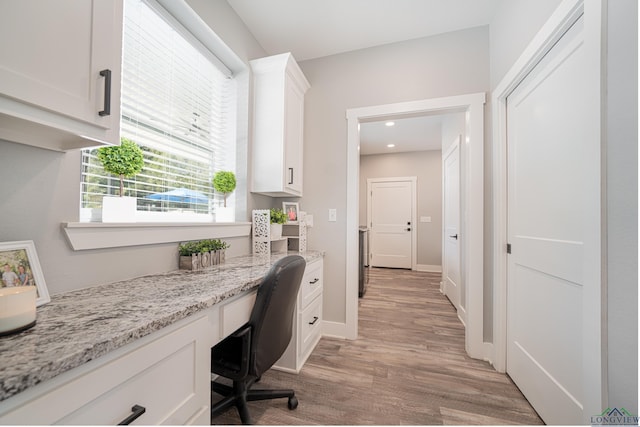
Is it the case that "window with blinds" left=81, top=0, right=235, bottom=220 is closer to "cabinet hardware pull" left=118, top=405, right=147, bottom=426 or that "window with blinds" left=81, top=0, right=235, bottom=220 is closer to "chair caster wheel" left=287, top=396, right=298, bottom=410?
"cabinet hardware pull" left=118, top=405, right=147, bottom=426

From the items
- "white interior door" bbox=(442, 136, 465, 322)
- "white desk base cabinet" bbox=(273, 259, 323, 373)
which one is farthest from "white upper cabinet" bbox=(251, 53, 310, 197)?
"white interior door" bbox=(442, 136, 465, 322)

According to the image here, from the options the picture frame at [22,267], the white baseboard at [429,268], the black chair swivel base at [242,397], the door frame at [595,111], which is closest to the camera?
the picture frame at [22,267]

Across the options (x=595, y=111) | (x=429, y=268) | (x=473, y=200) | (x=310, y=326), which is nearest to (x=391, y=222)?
(x=429, y=268)

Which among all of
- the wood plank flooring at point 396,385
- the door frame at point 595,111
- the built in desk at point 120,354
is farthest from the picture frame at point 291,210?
the door frame at point 595,111

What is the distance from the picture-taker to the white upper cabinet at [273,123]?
2.05 metres

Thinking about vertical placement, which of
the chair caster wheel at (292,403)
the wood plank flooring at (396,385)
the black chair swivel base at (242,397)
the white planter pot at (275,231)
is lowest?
the wood plank flooring at (396,385)

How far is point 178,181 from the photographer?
1.61 metres

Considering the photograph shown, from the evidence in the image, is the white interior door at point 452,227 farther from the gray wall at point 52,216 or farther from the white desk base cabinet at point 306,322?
the gray wall at point 52,216

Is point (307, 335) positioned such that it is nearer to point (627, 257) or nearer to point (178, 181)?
point (178, 181)

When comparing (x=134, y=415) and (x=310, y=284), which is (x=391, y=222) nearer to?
(x=310, y=284)

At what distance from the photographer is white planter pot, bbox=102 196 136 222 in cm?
111

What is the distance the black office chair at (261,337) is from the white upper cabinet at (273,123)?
1.01 meters

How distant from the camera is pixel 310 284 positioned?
77.0 inches

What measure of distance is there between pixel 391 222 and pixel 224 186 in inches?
183
